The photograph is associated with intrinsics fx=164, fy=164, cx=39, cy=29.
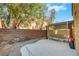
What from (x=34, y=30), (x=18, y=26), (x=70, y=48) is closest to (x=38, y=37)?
(x=34, y=30)

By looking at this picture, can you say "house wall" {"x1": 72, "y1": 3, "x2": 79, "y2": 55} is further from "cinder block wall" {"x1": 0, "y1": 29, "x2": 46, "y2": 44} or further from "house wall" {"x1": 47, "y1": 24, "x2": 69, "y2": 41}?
"cinder block wall" {"x1": 0, "y1": 29, "x2": 46, "y2": 44}

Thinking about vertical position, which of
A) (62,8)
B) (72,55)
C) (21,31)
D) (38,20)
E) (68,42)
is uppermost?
(62,8)

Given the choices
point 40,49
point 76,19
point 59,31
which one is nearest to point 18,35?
point 40,49

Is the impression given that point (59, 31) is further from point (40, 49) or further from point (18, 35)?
point (18, 35)

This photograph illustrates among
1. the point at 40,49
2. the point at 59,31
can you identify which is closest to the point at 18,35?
the point at 40,49

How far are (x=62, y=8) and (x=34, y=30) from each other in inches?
15.5

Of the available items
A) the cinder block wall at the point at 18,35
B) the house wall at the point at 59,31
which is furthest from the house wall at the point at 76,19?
the cinder block wall at the point at 18,35

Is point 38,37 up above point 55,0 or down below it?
below

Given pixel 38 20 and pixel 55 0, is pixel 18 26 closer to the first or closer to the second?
pixel 38 20

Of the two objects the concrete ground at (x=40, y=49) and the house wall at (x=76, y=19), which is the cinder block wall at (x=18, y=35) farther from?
the house wall at (x=76, y=19)

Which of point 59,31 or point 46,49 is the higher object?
point 59,31

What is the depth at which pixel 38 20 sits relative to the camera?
1836 mm

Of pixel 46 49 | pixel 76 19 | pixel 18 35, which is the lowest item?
pixel 46 49

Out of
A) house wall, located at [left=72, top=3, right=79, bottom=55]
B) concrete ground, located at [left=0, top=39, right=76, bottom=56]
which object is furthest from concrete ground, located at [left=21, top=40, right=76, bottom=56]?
house wall, located at [left=72, top=3, right=79, bottom=55]
